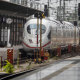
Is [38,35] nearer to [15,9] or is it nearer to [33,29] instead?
[33,29]

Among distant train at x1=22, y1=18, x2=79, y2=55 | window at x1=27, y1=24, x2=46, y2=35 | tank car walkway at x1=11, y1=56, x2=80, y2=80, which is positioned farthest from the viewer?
window at x1=27, y1=24, x2=46, y2=35

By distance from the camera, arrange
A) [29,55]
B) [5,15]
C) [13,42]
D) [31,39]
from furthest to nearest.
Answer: [13,42] → [5,15] → [29,55] → [31,39]

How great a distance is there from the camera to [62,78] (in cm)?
1425

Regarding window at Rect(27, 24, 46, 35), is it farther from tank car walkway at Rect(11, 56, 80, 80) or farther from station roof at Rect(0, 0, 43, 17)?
tank car walkway at Rect(11, 56, 80, 80)

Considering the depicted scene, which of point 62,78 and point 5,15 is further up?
point 5,15

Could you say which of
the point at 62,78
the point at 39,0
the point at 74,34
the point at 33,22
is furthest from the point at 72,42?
the point at 62,78

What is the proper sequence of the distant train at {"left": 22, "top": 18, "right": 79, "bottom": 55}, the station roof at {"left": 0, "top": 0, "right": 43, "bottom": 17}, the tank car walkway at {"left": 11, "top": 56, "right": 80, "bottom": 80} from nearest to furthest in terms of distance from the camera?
1. the tank car walkway at {"left": 11, "top": 56, "right": 80, "bottom": 80}
2. the distant train at {"left": 22, "top": 18, "right": 79, "bottom": 55}
3. the station roof at {"left": 0, "top": 0, "right": 43, "bottom": 17}

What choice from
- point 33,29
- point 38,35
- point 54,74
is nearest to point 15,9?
point 33,29

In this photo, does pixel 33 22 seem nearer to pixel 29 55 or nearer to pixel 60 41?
pixel 29 55

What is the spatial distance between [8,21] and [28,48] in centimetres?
766

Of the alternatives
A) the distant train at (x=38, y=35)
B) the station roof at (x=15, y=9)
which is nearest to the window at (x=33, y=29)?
the distant train at (x=38, y=35)

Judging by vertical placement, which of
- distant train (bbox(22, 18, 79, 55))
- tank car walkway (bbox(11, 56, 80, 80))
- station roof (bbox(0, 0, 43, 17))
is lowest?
tank car walkway (bbox(11, 56, 80, 80))

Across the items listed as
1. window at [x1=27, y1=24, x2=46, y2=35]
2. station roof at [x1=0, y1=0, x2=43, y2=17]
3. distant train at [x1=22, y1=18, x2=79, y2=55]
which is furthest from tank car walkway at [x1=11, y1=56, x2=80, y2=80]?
station roof at [x1=0, y1=0, x2=43, y2=17]

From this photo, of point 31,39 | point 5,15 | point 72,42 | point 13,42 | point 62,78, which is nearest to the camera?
point 62,78
